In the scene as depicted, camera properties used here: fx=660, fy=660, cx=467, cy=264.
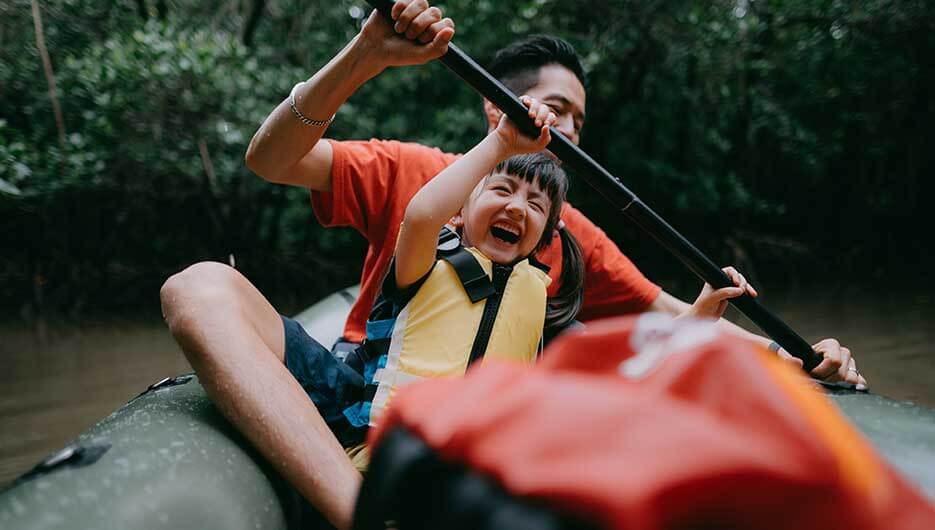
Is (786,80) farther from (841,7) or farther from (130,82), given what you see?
(130,82)

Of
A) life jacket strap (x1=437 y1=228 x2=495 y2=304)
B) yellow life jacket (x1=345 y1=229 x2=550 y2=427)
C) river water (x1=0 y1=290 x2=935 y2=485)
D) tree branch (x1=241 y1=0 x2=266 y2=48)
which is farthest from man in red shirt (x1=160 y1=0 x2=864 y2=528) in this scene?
tree branch (x1=241 y1=0 x2=266 y2=48)

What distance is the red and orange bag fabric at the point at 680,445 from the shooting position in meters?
0.32

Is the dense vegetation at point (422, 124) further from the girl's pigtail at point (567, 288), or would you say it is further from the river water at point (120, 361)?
the girl's pigtail at point (567, 288)

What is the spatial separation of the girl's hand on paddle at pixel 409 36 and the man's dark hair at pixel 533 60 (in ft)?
2.06

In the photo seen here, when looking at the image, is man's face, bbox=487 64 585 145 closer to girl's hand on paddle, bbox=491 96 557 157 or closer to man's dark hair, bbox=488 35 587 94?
man's dark hair, bbox=488 35 587 94

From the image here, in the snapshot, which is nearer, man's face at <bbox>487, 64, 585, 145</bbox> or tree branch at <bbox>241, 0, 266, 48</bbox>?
man's face at <bbox>487, 64, 585, 145</bbox>

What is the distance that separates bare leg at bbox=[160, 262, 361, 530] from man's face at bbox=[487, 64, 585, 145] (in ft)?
2.98

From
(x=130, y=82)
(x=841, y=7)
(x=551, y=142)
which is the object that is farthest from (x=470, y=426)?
(x=841, y=7)

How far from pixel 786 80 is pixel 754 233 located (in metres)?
1.57

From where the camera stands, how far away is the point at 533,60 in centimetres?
175

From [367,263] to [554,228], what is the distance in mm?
410

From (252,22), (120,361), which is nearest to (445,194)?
(120,361)

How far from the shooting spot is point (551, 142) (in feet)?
3.79

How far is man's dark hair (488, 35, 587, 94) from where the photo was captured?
1722 mm
